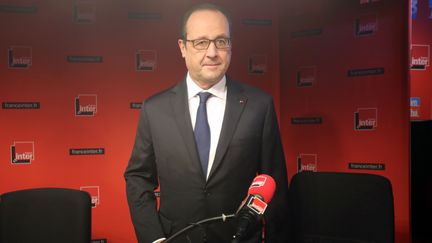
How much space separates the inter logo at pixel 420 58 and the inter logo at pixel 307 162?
1.49 meters

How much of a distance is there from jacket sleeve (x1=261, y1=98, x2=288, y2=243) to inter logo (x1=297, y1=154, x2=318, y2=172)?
1.29 m

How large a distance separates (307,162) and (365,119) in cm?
58

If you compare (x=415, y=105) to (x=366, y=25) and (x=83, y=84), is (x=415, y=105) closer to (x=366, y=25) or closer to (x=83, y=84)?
(x=366, y=25)

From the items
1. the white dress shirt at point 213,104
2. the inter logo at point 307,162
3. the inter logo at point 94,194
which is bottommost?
the inter logo at point 94,194

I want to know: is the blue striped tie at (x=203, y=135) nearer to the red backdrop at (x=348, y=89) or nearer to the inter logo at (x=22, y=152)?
the red backdrop at (x=348, y=89)

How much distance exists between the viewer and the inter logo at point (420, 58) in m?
3.90

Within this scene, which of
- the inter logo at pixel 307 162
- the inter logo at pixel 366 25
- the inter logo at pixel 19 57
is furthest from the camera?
the inter logo at pixel 307 162

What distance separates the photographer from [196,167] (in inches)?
73.3

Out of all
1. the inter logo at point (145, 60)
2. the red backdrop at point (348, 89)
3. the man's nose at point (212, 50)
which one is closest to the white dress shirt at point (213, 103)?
the man's nose at point (212, 50)

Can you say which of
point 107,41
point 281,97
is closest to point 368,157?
point 281,97

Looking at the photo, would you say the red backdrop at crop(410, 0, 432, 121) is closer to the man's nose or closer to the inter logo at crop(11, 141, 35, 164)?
the man's nose

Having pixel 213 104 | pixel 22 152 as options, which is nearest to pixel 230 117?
pixel 213 104

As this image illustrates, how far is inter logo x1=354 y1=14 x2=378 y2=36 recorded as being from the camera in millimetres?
2891

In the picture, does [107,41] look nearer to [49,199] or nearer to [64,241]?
[49,199]
